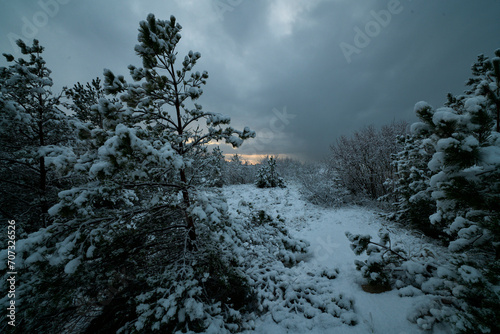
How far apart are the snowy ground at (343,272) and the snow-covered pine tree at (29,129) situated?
17.0ft

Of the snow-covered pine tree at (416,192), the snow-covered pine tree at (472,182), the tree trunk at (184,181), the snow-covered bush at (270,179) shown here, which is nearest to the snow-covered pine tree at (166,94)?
the tree trunk at (184,181)

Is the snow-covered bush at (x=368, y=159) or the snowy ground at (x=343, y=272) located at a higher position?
the snow-covered bush at (x=368, y=159)

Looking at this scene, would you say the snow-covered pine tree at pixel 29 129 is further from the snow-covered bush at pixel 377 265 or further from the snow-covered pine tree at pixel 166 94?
the snow-covered bush at pixel 377 265

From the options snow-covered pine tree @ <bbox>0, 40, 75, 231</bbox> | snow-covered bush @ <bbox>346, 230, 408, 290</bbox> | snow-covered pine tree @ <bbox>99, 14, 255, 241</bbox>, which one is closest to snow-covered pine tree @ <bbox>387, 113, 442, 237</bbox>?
snow-covered bush @ <bbox>346, 230, 408, 290</bbox>

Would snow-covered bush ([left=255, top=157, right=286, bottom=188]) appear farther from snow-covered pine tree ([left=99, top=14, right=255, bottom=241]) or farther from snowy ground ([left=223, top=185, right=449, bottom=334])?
snow-covered pine tree ([left=99, top=14, right=255, bottom=241])

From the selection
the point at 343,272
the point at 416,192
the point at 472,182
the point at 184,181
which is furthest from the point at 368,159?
the point at 184,181

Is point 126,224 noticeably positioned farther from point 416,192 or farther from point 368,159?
point 368,159

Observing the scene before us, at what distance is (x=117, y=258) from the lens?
2457 mm

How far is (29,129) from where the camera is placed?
4574mm

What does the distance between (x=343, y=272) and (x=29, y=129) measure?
8828mm

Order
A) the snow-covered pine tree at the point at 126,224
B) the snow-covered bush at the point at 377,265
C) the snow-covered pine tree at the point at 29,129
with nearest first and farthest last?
the snow-covered pine tree at the point at 126,224 → the snow-covered bush at the point at 377,265 → the snow-covered pine tree at the point at 29,129

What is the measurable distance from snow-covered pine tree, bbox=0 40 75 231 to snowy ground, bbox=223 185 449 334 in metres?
5.19

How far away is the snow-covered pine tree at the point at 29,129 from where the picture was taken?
161 inches

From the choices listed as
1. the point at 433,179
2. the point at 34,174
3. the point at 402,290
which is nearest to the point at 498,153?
the point at 433,179
